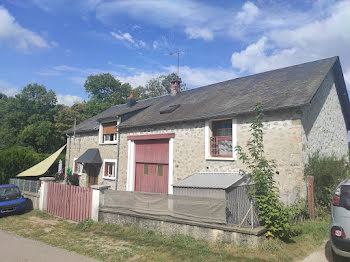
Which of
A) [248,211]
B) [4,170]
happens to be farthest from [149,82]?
[248,211]

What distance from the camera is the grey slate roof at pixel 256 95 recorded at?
9.86m

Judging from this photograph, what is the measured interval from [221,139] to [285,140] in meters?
2.76

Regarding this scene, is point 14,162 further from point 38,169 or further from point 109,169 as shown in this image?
point 109,169

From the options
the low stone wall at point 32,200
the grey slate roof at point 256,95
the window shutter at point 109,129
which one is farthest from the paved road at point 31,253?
the window shutter at point 109,129

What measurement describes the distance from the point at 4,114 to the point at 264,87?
134 ft

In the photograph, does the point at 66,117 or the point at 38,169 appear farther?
the point at 66,117

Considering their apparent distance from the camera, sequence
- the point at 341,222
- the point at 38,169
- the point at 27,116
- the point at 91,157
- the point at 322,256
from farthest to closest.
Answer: the point at 27,116 < the point at 38,169 < the point at 91,157 < the point at 322,256 < the point at 341,222

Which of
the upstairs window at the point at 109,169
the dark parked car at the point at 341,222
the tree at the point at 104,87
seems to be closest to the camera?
the dark parked car at the point at 341,222

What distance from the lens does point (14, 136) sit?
3597cm

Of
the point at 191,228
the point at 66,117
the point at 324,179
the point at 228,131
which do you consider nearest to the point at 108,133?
the point at 228,131

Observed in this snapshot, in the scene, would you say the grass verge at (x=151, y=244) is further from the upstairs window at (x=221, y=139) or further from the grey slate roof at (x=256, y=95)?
the grey slate roof at (x=256, y=95)

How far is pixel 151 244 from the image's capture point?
285 inches

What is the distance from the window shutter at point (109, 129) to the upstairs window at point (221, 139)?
7.67 metres

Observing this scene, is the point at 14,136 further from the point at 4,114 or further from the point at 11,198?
the point at 11,198
